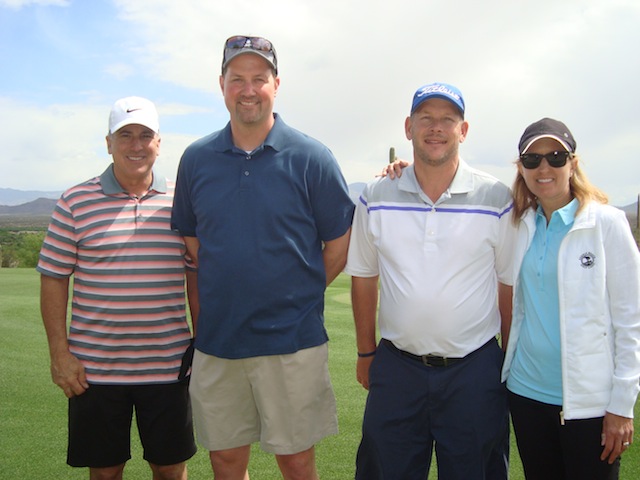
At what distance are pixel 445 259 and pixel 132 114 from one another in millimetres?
1683

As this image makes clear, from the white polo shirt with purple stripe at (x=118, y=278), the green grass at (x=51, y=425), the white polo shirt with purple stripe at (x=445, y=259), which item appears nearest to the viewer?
the white polo shirt with purple stripe at (x=445, y=259)

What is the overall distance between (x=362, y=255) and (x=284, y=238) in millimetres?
420

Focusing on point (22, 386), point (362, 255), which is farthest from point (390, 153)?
point (362, 255)

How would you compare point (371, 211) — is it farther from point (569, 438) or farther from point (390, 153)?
point (390, 153)

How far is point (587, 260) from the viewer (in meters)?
2.42

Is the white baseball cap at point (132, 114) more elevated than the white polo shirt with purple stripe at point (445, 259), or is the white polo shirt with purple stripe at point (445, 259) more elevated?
the white baseball cap at point (132, 114)

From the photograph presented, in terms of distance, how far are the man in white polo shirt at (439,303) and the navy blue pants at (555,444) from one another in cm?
17

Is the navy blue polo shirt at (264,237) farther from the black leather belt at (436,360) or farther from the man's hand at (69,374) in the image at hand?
the man's hand at (69,374)

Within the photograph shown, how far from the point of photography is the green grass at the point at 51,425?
3693mm

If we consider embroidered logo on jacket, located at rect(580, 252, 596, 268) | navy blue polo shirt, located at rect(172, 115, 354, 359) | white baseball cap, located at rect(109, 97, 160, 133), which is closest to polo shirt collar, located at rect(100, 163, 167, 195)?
white baseball cap, located at rect(109, 97, 160, 133)

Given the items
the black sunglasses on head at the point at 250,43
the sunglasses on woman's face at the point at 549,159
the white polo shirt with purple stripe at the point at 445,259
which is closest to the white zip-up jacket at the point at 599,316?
the sunglasses on woman's face at the point at 549,159

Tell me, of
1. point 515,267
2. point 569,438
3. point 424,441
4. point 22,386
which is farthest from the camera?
point 22,386

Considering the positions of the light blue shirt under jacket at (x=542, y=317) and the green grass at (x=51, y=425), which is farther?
the green grass at (x=51, y=425)

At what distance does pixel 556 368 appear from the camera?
8.12 ft
